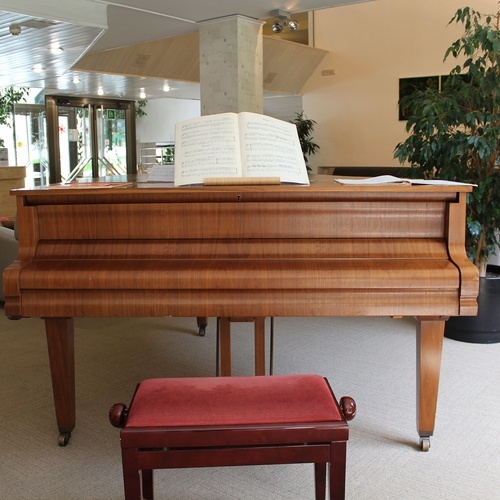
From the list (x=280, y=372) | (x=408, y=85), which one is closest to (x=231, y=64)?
(x=408, y=85)

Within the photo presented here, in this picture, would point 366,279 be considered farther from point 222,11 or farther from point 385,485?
A: point 222,11

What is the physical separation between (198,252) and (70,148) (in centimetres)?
1143

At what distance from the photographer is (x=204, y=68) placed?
7.16 metres

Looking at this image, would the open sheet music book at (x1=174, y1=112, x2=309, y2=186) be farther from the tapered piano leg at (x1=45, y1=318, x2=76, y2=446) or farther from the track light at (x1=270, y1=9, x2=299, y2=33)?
the track light at (x1=270, y1=9, x2=299, y2=33)

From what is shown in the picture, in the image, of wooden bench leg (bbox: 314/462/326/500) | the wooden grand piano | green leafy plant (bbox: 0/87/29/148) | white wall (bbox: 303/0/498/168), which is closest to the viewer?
wooden bench leg (bbox: 314/462/326/500)

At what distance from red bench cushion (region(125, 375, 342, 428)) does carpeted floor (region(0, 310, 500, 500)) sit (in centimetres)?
65

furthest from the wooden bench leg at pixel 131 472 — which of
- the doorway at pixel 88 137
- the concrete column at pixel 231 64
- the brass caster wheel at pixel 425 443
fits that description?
the doorway at pixel 88 137

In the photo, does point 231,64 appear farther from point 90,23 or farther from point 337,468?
point 337,468

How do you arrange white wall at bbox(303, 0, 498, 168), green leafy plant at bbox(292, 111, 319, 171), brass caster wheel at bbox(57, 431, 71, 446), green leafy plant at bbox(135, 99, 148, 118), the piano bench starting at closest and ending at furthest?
the piano bench → brass caster wheel at bbox(57, 431, 71, 446) → white wall at bbox(303, 0, 498, 168) → green leafy plant at bbox(292, 111, 319, 171) → green leafy plant at bbox(135, 99, 148, 118)

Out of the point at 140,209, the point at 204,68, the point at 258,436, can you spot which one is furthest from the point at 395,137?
the point at 258,436

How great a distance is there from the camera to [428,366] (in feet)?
7.83

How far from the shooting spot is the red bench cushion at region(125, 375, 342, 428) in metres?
1.56

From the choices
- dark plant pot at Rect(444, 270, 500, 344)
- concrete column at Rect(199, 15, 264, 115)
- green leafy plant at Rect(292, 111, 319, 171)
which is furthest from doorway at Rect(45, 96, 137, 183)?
dark plant pot at Rect(444, 270, 500, 344)

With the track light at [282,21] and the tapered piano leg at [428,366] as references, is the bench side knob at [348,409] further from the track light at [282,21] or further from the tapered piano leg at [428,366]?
the track light at [282,21]
